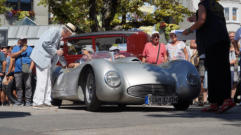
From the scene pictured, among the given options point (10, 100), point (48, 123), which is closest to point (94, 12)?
point (10, 100)

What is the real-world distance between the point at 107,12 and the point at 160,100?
15447 millimetres

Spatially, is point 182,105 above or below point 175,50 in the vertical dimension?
below

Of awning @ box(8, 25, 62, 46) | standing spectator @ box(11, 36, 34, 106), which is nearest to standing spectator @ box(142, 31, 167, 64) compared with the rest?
standing spectator @ box(11, 36, 34, 106)

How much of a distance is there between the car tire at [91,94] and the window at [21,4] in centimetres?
3006

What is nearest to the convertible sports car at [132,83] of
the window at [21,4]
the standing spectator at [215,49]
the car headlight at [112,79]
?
the car headlight at [112,79]

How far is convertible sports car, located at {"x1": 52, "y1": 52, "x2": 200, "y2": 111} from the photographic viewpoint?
383 inches

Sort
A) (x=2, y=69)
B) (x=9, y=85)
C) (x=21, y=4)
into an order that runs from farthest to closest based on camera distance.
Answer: (x=21, y=4) < (x=2, y=69) < (x=9, y=85)

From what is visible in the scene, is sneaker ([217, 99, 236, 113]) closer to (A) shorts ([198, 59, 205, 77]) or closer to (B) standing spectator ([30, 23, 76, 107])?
(B) standing spectator ([30, 23, 76, 107])

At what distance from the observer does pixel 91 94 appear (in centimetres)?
1024

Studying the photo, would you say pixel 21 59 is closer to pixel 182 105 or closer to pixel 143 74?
pixel 143 74

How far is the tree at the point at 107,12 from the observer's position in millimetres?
25031

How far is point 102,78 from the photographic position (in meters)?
9.70

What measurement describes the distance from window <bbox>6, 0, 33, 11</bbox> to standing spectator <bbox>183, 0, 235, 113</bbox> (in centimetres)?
3159

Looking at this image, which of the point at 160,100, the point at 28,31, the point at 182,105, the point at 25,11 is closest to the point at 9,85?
the point at 182,105
